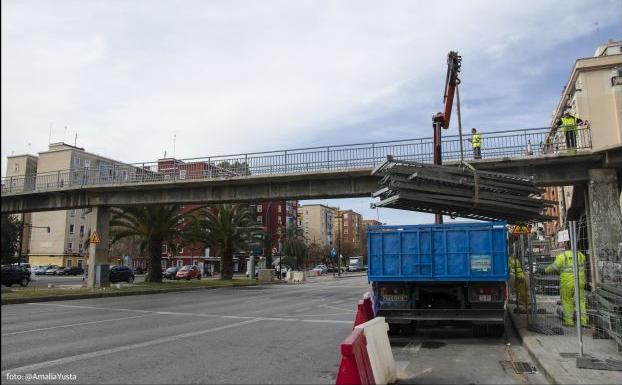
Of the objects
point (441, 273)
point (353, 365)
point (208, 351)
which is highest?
point (441, 273)

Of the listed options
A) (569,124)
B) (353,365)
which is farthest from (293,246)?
(353,365)

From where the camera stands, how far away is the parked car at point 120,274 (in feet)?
133

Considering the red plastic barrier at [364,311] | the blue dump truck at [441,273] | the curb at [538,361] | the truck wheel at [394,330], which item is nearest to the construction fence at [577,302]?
the curb at [538,361]

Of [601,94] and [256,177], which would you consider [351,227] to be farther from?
[256,177]

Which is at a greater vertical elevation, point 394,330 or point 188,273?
point 188,273

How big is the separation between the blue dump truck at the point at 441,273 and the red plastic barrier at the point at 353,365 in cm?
510

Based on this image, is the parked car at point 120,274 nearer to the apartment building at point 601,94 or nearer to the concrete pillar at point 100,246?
the concrete pillar at point 100,246

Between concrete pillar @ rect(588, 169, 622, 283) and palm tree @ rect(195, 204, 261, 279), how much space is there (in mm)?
29376

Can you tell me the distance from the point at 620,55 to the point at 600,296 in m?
43.2

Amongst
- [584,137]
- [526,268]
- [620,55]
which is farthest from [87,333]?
[620,55]

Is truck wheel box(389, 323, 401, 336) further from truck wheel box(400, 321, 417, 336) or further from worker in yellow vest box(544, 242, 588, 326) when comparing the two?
worker in yellow vest box(544, 242, 588, 326)

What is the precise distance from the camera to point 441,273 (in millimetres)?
10469

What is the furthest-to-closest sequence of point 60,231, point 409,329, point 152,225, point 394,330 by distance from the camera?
point 60,231 → point 152,225 → point 409,329 → point 394,330

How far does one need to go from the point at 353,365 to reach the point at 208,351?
4.73m
